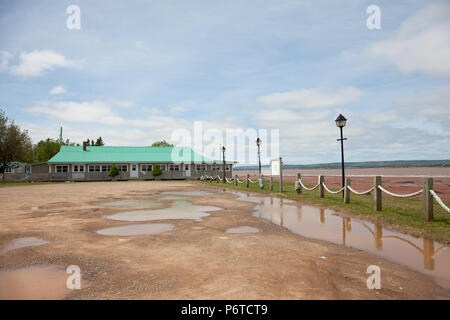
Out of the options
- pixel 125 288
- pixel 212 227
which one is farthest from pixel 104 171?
pixel 125 288

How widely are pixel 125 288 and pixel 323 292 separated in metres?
2.51

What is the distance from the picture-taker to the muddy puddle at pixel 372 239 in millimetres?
4734

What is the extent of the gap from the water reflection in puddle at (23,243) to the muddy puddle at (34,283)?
5.32 ft

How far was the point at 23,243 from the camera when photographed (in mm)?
6234

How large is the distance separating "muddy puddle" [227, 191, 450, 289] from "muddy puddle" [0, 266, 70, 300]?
16.5 feet

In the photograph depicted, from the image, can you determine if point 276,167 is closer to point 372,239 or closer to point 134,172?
point 372,239

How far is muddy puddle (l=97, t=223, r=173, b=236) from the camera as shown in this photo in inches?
281

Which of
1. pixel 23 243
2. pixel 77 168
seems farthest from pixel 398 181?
pixel 77 168

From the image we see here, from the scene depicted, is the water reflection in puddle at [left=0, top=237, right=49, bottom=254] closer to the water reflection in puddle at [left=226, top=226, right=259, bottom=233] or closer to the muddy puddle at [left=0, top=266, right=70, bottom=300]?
the muddy puddle at [left=0, top=266, right=70, bottom=300]

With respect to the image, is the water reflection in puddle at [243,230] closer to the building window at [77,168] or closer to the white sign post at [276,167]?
the white sign post at [276,167]

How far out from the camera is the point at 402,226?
7.43m

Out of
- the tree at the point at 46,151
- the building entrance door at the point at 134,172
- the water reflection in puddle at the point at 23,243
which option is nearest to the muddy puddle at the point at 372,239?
the water reflection in puddle at the point at 23,243

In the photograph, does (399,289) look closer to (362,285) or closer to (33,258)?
(362,285)

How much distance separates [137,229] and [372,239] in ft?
18.7
